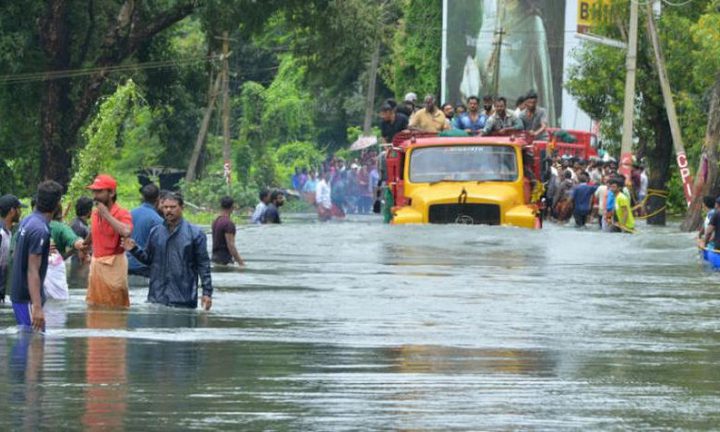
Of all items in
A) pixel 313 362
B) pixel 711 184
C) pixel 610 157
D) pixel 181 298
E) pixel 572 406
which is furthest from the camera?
pixel 610 157

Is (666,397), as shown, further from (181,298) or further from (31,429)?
(181,298)

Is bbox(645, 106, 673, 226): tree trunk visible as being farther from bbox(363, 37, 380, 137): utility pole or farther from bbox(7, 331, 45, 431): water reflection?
bbox(7, 331, 45, 431): water reflection

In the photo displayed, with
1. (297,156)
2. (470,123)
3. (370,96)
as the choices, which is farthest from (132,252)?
(297,156)

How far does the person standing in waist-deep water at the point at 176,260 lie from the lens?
647 inches

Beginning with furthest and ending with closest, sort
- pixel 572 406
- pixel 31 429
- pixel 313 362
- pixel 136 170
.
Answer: pixel 136 170
pixel 313 362
pixel 572 406
pixel 31 429

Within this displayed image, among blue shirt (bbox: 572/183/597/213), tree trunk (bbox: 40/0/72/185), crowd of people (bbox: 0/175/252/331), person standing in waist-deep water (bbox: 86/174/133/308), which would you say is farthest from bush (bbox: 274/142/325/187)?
person standing in waist-deep water (bbox: 86/174/133/308)

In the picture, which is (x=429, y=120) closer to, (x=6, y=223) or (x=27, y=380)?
(x=6, y=223)

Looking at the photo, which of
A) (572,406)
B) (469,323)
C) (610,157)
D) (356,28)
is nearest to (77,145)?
(356,28)

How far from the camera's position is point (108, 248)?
17188 millimetres

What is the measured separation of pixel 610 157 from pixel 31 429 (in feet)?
177

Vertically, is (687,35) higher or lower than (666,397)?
higher

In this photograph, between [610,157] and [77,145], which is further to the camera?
[610,157]

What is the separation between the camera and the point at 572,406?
1138cm

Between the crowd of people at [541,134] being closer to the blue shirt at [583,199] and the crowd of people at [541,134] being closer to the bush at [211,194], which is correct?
the blue shirt at [583,199]
